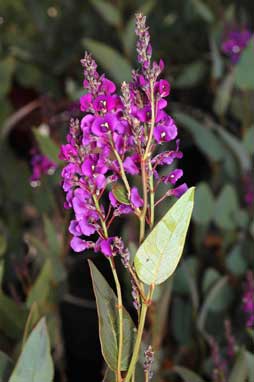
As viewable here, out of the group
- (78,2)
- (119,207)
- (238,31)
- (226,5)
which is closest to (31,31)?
(78,2)

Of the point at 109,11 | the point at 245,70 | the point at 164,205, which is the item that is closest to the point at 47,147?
the point at 164,205

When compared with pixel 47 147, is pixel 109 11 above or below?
above

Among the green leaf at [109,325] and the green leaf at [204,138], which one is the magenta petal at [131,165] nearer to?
the green leaf at [109,325]

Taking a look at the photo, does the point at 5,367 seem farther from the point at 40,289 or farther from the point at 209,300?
the point at 209,300

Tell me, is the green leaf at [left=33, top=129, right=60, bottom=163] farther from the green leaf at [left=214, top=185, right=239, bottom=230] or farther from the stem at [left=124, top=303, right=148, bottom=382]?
the stem at [left=124, top=303, right=148, bottom=382]

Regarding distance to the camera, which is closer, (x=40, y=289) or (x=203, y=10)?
(x=40, y=289)

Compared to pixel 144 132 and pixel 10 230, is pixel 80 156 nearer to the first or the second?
pixel 144 132

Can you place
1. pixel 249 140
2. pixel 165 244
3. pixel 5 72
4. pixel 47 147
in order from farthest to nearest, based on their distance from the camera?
pixel 5 72, pixel 249 140, pixel 47 147, pixel 165 244

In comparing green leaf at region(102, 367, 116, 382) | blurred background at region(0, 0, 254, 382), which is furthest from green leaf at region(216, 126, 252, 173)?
green leaf at region(102, 367, 116, 382)
